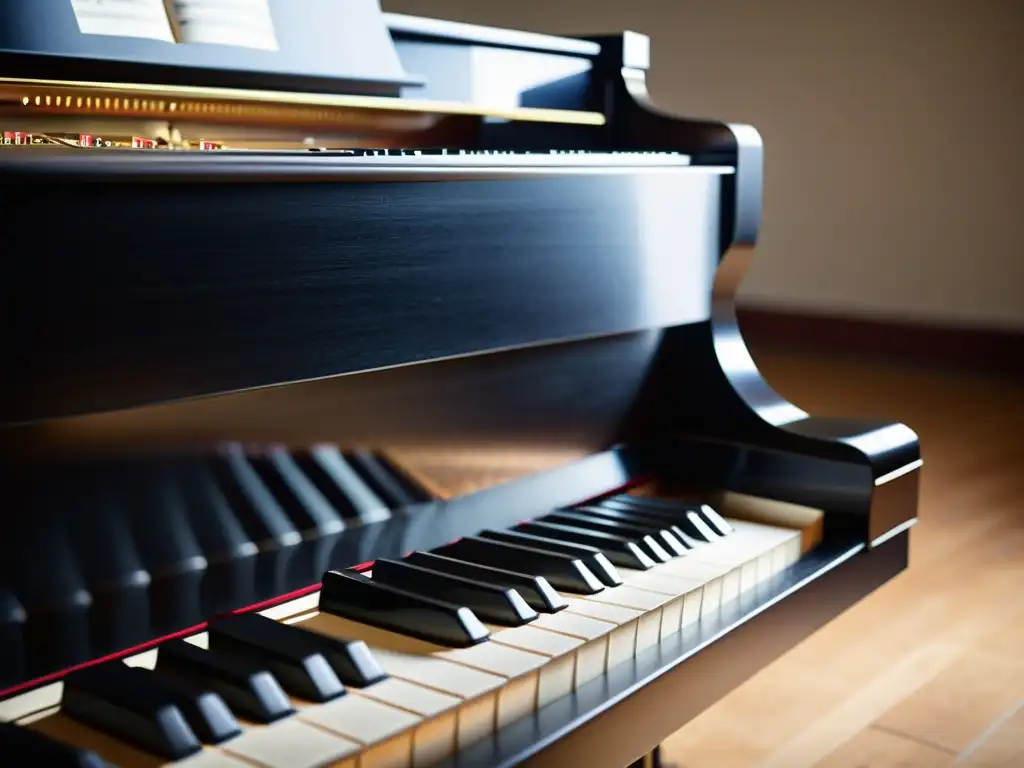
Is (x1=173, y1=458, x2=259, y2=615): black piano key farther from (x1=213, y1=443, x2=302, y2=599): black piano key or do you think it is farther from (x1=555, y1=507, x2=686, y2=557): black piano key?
(x1=555, y1=507, x2=686, y2=557): black piano key

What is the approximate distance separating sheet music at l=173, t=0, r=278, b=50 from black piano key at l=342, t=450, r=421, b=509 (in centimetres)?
41

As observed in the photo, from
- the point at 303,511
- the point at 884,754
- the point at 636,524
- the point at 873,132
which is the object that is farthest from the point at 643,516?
the point at 873,132

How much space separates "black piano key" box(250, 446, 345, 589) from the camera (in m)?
1.04

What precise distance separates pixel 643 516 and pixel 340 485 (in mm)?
352

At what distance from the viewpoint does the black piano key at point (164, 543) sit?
93 centimetres

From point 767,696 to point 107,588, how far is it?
1457 mm

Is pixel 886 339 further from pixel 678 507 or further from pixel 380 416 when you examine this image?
pixel 380 416

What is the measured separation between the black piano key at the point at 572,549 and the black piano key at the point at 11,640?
46cm

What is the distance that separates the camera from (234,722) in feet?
2.48

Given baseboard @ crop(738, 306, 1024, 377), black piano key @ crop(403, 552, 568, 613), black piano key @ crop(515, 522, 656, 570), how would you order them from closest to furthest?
black piano key @ crop(403, 552, 568, 613), black piano key @ crop(515, 522, 656, 570), baseboard @ crop(738, 306, 1024, 377)

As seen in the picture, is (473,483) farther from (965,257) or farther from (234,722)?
(965,257)

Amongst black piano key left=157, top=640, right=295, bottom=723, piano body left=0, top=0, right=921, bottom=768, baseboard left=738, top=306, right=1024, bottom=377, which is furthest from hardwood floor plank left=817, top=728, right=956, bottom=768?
baseboard left=738, top=306, right=1024, bottom=377

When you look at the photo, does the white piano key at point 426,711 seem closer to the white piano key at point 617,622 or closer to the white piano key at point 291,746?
the white piano key at point 291,746

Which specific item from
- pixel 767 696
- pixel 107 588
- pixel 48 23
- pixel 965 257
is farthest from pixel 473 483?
pixel 965 257
